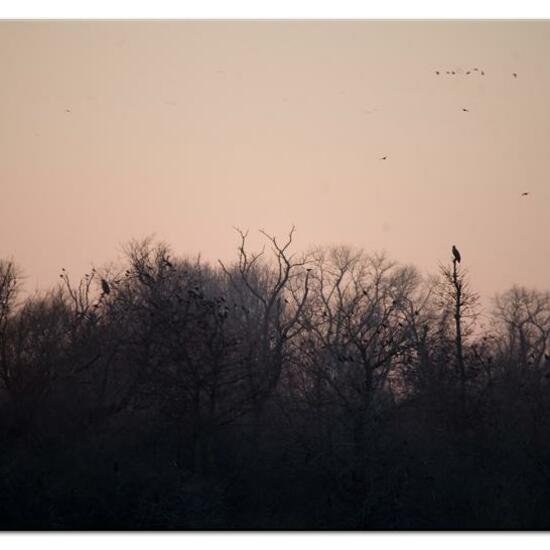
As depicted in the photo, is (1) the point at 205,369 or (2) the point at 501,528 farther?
(1) the point at 205,369

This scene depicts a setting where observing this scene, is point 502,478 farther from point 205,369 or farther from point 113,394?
point 113,394

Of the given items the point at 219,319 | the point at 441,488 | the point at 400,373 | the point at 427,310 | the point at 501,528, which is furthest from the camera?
the point at 427,310

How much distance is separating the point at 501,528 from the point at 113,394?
10.4 meters

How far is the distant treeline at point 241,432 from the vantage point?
23.0 m

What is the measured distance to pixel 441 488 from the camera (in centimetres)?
Result: 2438

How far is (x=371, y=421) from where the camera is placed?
82.7ft

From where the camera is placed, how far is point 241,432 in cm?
2600

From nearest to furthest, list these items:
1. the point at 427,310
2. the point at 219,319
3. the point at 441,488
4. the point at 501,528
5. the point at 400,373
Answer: the point at 501,528 < the point at 441,488 < the point at 219,319 < the point at 400,373 < the point at 427,310

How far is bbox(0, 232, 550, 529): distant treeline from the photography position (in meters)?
23.0

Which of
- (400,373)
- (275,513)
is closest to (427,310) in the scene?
(400,373)

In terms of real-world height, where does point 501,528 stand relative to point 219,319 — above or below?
below

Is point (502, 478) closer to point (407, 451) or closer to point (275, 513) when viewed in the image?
point (407, 451)

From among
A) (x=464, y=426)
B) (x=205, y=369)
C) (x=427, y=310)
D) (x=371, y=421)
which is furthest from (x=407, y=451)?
(x=427, y=310)

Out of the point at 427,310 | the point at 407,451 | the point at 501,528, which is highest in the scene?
the point at 427,310
